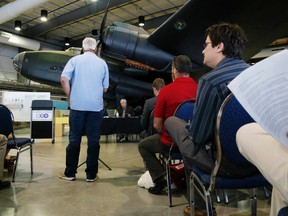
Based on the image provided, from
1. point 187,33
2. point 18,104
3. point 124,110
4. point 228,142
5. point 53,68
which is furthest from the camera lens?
point 18,104

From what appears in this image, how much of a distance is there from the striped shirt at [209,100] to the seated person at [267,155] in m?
0.47

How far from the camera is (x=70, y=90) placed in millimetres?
2783

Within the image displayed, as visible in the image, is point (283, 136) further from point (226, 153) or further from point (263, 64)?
point (226, 153)

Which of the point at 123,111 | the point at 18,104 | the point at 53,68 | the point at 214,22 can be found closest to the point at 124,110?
the point at 123,111

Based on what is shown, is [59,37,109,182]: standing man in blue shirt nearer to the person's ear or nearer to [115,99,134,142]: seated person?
the person's ear

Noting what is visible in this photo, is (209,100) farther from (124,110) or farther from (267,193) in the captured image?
(124,110)

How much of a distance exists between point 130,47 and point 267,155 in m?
4.30

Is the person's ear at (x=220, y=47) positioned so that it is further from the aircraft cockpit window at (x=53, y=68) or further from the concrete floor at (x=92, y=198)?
the aircraft cockpit window at (x=53, y=68)

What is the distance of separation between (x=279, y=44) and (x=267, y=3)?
356 inches

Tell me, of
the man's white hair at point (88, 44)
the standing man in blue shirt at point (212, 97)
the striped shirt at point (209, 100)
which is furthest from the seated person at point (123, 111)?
the striped shirt at point (209, 100)

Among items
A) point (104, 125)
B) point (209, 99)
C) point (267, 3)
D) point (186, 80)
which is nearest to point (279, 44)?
point (267, 3)

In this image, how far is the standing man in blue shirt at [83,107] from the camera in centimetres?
272

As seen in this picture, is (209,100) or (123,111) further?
(123,111)

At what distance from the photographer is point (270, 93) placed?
55 centimetres
